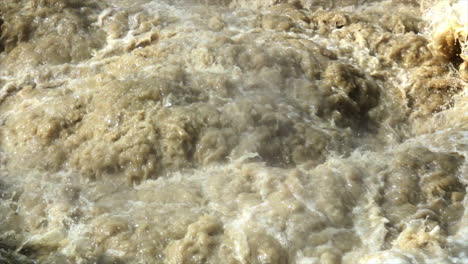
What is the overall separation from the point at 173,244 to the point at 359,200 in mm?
1760

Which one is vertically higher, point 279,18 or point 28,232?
point 279,18

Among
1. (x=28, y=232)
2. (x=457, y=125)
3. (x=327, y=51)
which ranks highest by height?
(x=327, y=51)

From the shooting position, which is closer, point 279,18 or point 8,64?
point 8,64

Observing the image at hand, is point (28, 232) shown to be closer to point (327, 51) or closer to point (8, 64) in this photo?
point (8, 64)

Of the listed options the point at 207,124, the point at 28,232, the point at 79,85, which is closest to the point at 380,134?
the point at 207,124

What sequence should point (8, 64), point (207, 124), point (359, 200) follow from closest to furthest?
point (359, 200) < point (207, 124) < point (8, 64)

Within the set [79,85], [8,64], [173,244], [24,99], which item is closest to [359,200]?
[173,244]

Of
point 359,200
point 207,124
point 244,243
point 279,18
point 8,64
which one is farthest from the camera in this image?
point 279,18

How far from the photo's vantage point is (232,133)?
552 cm

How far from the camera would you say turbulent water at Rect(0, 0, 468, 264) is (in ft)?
14.5

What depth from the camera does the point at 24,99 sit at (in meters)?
6.05

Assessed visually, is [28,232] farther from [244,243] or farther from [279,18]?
[279,18]

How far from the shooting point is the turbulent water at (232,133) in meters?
4.43

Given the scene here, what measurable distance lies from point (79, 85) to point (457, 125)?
4.36 metres
